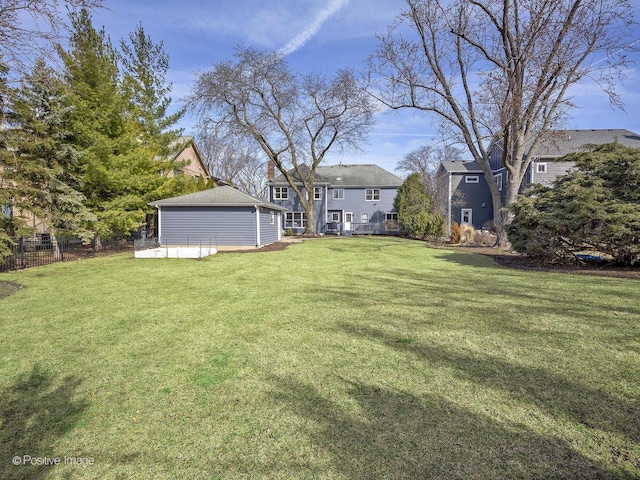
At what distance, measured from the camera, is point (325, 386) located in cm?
335

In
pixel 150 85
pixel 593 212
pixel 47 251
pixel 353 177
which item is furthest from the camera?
pixel 353 177

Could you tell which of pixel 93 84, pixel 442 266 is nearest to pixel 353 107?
pixel 93 84

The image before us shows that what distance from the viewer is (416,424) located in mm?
2734

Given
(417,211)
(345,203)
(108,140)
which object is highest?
(108,140)

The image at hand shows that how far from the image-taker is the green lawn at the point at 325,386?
2.36 m

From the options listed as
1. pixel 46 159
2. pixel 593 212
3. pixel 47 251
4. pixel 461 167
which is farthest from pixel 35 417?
pixel 461 167

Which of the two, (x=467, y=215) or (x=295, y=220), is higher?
(x=467, y=215)

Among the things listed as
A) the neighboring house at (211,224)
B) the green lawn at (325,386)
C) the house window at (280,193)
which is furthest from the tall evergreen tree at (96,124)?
the house window at (280,193)

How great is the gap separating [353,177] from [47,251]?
25901mm

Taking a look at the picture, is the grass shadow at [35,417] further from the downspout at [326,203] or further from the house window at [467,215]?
the downspout at [326,203]

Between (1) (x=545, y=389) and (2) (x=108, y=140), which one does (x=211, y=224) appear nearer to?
(2) (x=108, y=140)

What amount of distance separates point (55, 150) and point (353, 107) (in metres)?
20.1

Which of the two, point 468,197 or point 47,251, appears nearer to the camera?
point 47,251
